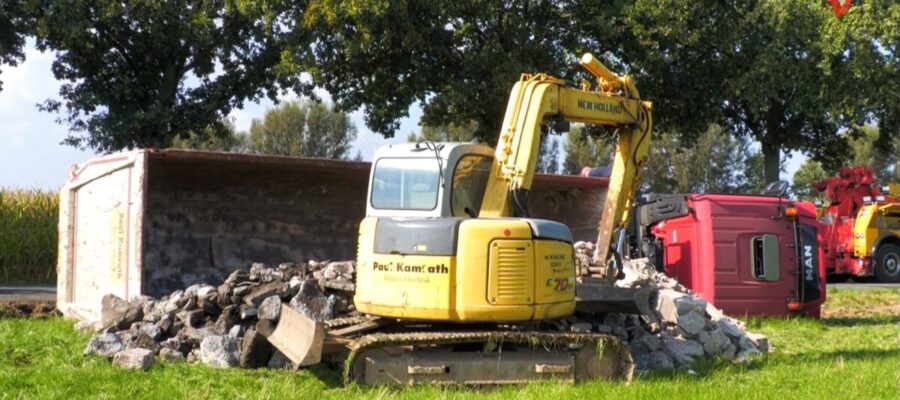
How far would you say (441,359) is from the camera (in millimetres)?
9008

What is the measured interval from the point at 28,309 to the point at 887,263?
20.9 metres

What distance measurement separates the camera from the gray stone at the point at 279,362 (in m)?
9.82

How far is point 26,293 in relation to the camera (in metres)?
18.4

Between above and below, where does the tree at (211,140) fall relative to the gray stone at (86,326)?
above

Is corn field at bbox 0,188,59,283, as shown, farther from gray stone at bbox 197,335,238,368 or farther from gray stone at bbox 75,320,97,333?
gray stone at bbox 197,335,238,368

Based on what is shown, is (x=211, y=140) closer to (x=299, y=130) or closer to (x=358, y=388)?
(x=358, y=388)

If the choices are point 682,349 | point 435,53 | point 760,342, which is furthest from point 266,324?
point 435,53

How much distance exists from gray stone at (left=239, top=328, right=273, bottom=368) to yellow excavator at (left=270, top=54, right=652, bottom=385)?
14.7 inches

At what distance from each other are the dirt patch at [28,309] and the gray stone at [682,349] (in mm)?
8730

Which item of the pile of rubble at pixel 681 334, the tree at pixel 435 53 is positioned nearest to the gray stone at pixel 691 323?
the pile of rubble at pixel 681 334

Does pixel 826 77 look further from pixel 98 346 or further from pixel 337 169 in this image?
pixel 98 346

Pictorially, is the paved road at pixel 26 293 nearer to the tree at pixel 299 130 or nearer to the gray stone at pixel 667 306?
the gray stone at pixel 667 306

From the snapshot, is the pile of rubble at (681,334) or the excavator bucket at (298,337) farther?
the pile of rubble at (681,334)

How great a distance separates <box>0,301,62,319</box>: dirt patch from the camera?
47.1ft
